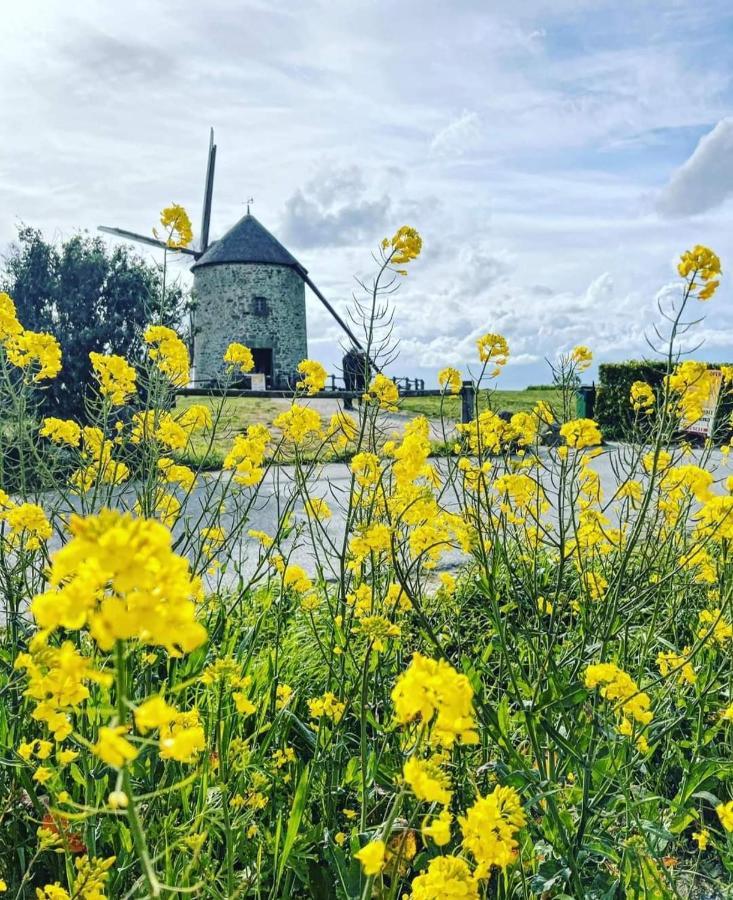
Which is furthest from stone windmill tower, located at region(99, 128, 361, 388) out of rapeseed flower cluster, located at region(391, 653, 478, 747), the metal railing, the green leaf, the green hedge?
rapeseed flower cluster, located at region(391, 653, 478, 747)

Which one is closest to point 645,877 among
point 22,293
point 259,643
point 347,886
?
point 347,886

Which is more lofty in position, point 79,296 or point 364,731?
point 79,296

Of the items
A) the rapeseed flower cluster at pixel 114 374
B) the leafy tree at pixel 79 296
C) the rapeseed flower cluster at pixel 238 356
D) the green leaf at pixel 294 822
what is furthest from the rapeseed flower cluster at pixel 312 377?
the leafy tree at pixel 79 296

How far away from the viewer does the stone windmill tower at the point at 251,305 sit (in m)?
29.4

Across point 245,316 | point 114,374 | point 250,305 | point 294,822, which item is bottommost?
point 294,822

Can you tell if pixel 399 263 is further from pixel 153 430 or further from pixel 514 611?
pixel 514 611

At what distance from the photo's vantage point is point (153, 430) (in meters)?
3.50

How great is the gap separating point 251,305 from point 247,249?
2.16 meters

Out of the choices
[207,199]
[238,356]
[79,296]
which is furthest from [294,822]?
[207,199]

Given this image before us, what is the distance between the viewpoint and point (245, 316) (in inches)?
1157

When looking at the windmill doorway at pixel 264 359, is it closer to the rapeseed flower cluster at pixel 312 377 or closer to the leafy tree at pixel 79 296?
the leafy tree at pixel 79 296

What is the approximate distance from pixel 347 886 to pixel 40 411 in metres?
11.8

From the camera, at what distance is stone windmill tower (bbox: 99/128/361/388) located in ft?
96.4

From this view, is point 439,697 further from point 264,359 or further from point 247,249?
point 247,249
